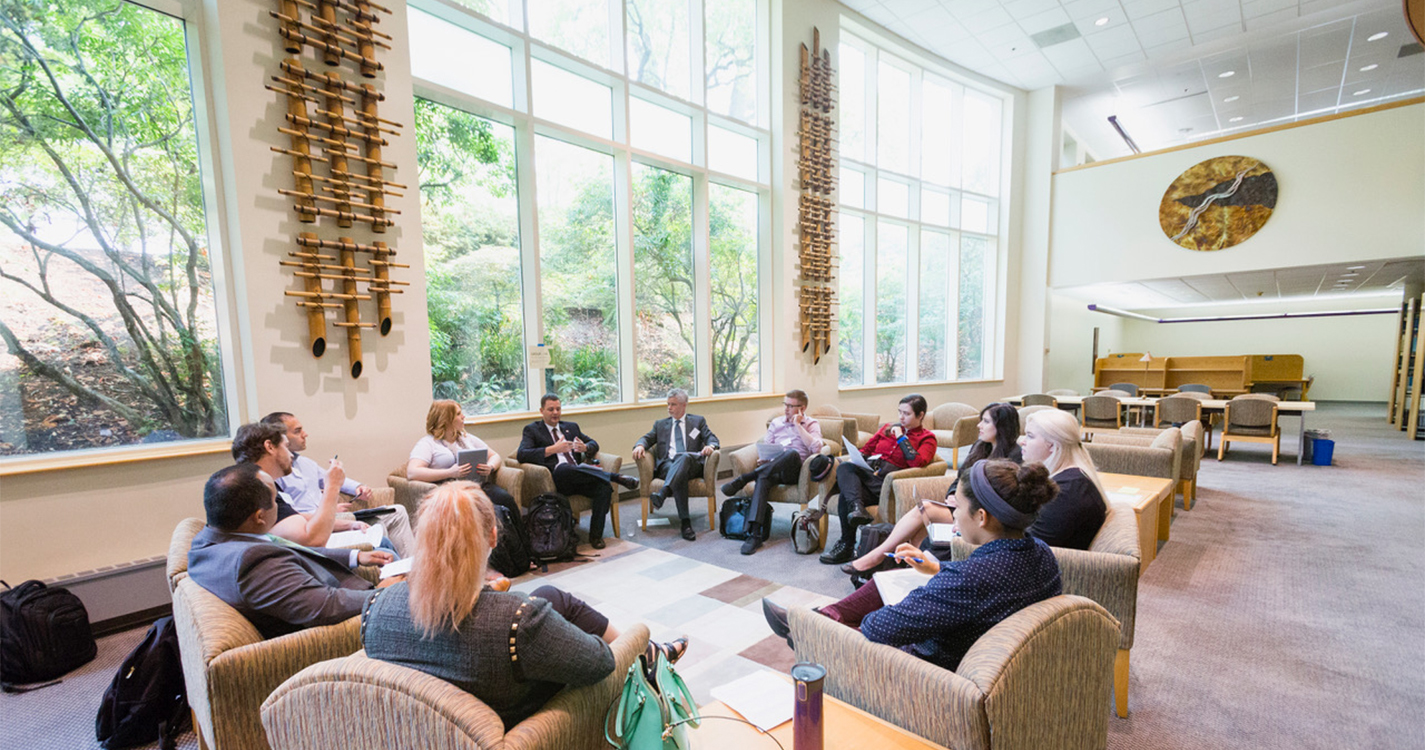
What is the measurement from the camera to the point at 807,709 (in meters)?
1.14

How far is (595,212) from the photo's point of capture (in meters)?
5.45

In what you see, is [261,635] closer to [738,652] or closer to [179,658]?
[179,658]

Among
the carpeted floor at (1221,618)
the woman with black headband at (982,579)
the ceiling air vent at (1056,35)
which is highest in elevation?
the ceiling air vent at (1056,35)

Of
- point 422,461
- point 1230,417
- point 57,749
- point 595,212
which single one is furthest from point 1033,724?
point 1230,417

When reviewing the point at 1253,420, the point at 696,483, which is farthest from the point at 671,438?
the point at 1253,420

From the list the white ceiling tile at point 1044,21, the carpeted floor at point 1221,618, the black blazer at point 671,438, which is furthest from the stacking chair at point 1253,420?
the black blazer at point 671,438

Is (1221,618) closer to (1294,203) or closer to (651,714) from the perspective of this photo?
(651,714)

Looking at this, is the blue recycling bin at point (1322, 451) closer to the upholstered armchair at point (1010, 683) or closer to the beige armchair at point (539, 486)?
the upholstered armchair at point (1010, 683)

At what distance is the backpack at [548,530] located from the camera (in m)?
3.77

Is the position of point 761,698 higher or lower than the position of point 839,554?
higher

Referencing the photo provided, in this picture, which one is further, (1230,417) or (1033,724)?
(1230,417)

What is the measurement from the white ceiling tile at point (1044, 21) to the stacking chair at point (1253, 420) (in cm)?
532

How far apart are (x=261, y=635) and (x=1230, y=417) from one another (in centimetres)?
966

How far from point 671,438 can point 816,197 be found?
3.97 m
